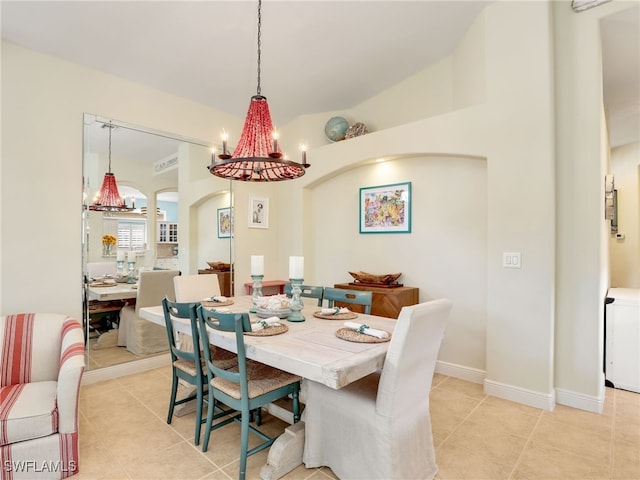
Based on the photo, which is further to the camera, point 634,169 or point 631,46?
point 634,169

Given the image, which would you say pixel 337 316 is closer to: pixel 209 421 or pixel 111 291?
pixel 209 421

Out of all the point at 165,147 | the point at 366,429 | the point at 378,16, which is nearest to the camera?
the point at 366,429

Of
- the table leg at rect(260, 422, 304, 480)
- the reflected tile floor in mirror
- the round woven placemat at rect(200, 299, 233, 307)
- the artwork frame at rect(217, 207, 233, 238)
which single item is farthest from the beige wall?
the table leg at rect(260, 422, 304, 480)

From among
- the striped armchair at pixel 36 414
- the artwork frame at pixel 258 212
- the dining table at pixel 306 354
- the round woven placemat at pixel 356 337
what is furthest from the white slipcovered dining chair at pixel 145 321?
the round woven placemat at pixel 356 337

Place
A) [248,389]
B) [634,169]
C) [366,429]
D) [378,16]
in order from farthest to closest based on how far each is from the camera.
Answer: [634,169]
[378,16]
[248,389]
[366,429]

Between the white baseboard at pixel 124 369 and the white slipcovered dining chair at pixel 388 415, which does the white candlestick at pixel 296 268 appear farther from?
the white baseboard at pixel 124 369

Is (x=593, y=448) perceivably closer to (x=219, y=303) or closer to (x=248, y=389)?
(x=248, y=389)

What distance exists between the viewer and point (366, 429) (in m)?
1.69

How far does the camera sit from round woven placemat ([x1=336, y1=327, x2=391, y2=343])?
1800 mm

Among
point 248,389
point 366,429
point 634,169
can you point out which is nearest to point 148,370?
point 248,389

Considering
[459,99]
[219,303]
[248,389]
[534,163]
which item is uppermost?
[459,99]

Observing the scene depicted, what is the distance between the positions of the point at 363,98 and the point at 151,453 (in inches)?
153

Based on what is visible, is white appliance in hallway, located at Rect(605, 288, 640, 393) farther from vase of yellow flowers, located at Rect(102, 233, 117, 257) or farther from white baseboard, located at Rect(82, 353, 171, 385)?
vase of yellow flowers, located at Rect(102, 233, 117, 257)

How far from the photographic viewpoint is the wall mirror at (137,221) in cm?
319
